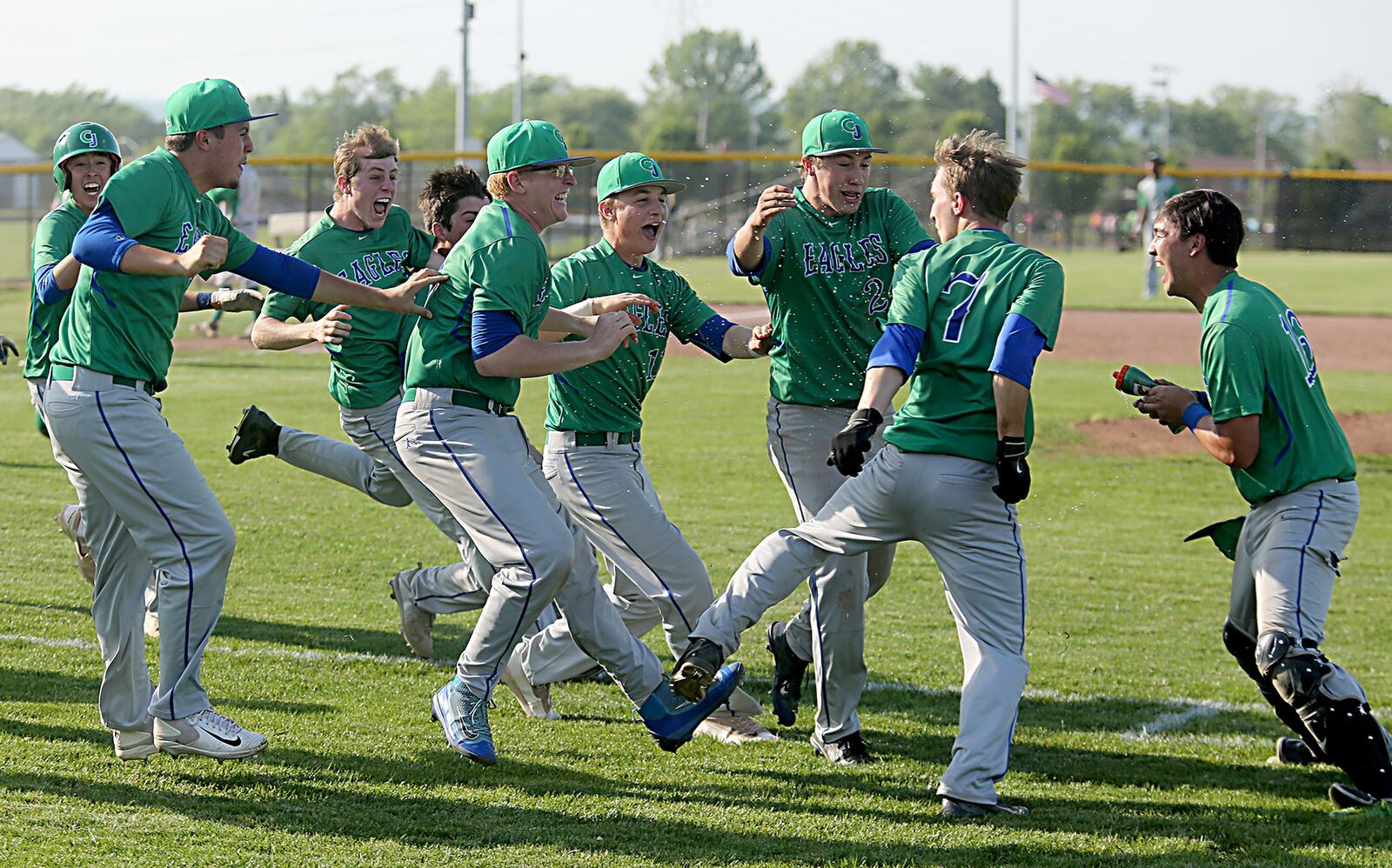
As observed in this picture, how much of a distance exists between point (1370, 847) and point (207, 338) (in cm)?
1912

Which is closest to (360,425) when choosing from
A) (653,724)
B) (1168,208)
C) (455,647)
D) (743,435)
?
(455,647)

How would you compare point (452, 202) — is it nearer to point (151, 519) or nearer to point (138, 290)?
point (138, 290)

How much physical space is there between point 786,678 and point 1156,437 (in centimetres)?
926

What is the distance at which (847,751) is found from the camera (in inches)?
203

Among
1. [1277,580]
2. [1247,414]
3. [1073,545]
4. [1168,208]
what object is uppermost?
[1168,208]

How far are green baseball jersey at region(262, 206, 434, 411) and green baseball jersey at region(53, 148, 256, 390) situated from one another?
169 cm

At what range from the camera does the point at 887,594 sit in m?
8.05

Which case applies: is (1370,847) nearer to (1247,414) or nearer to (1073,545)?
(1247,414)

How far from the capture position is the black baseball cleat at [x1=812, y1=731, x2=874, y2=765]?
5.15 m

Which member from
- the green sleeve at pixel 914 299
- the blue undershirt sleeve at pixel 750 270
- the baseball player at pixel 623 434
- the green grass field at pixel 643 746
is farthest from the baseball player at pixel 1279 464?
the baseball player at pixel 623 434

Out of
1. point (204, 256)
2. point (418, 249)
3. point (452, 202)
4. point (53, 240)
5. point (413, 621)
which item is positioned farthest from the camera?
point (418, 249)

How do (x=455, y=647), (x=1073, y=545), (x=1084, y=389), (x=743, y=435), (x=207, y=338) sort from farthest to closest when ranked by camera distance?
1. (x=207, y=338)
2. (x=1084, y=389)
3. (x=743, y=435)
4. (x=1073, y=545)
5. (x=455, y=647)

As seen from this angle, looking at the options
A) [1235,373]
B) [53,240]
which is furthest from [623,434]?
[53,240]

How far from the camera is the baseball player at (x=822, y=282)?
17.8 feet
